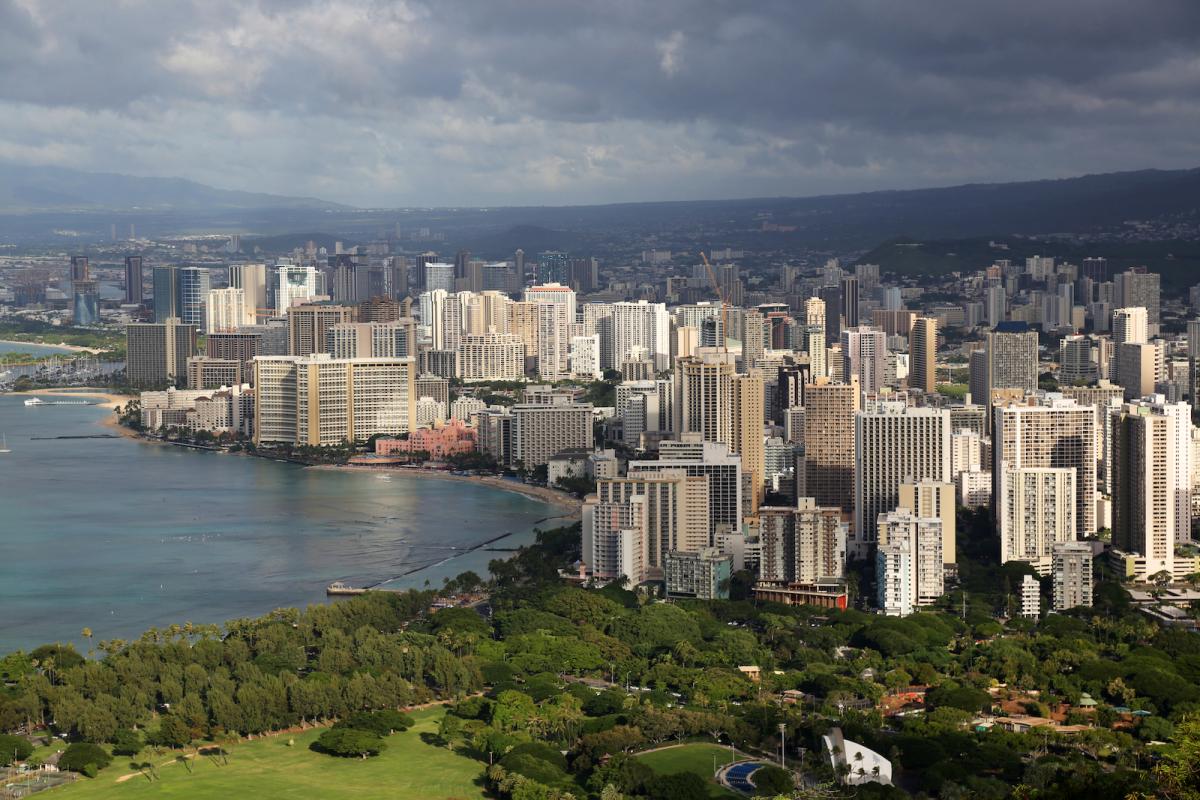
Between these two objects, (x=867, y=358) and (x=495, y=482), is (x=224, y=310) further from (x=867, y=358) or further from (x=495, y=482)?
(x=495, y=482)

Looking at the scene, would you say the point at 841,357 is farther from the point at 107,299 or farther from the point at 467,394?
the point at 107,299

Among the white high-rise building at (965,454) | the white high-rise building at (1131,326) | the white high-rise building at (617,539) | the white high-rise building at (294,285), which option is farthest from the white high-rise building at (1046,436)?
the white high-rise building at (294,285)

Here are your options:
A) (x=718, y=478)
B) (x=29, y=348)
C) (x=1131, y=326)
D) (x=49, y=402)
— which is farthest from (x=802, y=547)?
(x=29, y=348)

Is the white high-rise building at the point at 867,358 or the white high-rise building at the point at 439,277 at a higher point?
the white high-rise building at the point at 439,277

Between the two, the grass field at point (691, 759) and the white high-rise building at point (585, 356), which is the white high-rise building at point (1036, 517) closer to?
the grass field at point (691, 759)

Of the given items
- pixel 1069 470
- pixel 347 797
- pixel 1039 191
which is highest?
pixel 1039 191

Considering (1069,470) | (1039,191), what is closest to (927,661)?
(1069,470)
